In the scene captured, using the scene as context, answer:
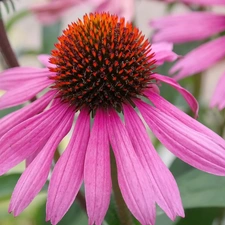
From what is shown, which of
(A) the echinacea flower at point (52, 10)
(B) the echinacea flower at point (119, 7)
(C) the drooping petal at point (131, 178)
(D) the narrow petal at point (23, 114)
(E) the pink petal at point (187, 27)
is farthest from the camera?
(A) the echinacea flower at point (52, 10)

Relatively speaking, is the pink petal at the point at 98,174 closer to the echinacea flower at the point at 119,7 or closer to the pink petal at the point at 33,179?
the pink petal at the point at 33,179

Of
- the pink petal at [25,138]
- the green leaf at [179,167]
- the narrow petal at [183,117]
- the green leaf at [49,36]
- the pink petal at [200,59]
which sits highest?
the pink petal at [25,138]

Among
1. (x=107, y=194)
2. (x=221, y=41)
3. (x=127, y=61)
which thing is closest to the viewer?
(x=107, y=194)

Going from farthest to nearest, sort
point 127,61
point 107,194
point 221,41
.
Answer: point 221,41
point 127,61
point 107,194

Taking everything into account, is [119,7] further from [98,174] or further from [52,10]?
[98,174]

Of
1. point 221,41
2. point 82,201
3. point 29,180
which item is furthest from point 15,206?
point 221,41

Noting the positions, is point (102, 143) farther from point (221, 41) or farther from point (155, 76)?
point (221, 41)

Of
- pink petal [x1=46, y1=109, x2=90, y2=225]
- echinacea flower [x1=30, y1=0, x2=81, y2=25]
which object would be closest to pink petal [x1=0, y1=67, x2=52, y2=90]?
pink petal [x1=46, y1=109, x2=90, y2=225]

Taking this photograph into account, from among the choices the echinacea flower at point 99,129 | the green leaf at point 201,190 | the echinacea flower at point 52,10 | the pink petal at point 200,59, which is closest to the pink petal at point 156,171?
the echinacea flower at point 99,129

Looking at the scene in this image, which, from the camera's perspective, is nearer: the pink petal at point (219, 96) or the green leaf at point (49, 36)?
the pink petal at point (219, 96)
